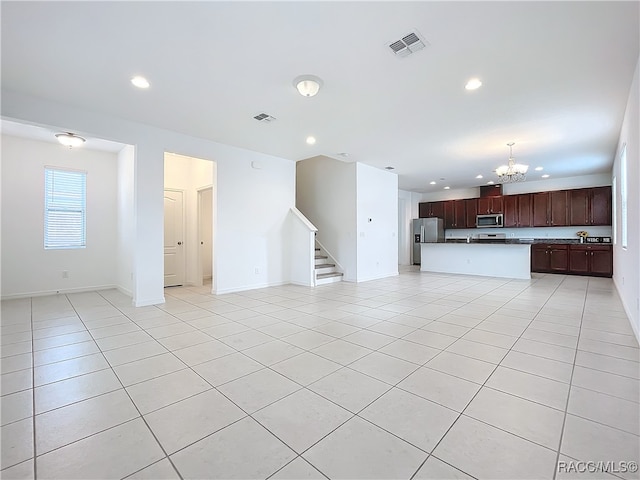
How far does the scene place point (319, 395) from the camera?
1.94 metres

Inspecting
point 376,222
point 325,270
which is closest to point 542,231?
Answer: point 376,222

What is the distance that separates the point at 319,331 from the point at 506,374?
176cm

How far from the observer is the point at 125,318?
379 cm

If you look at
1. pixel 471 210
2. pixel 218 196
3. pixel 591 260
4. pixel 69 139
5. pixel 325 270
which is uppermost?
pixel 69 139

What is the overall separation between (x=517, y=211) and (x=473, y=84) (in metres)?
7.34

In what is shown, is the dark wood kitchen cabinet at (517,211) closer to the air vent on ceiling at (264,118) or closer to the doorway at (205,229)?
the air vent on ceiling at (264,118)

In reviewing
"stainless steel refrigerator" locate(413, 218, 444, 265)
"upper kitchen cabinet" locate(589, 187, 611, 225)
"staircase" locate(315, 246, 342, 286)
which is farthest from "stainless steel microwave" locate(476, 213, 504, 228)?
"staircase" locate(315, 246, 342, 286)

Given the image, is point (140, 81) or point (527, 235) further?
point (527, 235)

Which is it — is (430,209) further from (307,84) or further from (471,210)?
(307,84)

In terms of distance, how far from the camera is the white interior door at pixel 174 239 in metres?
6.23

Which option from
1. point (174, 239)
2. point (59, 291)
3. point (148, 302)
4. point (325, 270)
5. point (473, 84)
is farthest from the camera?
point (325, 270)

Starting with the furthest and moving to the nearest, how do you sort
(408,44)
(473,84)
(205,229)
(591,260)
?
(591,260)
(205,229)
(473,84)
(408,44)

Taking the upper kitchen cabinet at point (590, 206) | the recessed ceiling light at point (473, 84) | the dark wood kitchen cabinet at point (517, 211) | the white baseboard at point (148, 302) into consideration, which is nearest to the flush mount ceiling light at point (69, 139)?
the white baseboard at point (148, 302)

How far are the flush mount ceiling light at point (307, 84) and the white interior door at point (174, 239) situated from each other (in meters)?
4.38
